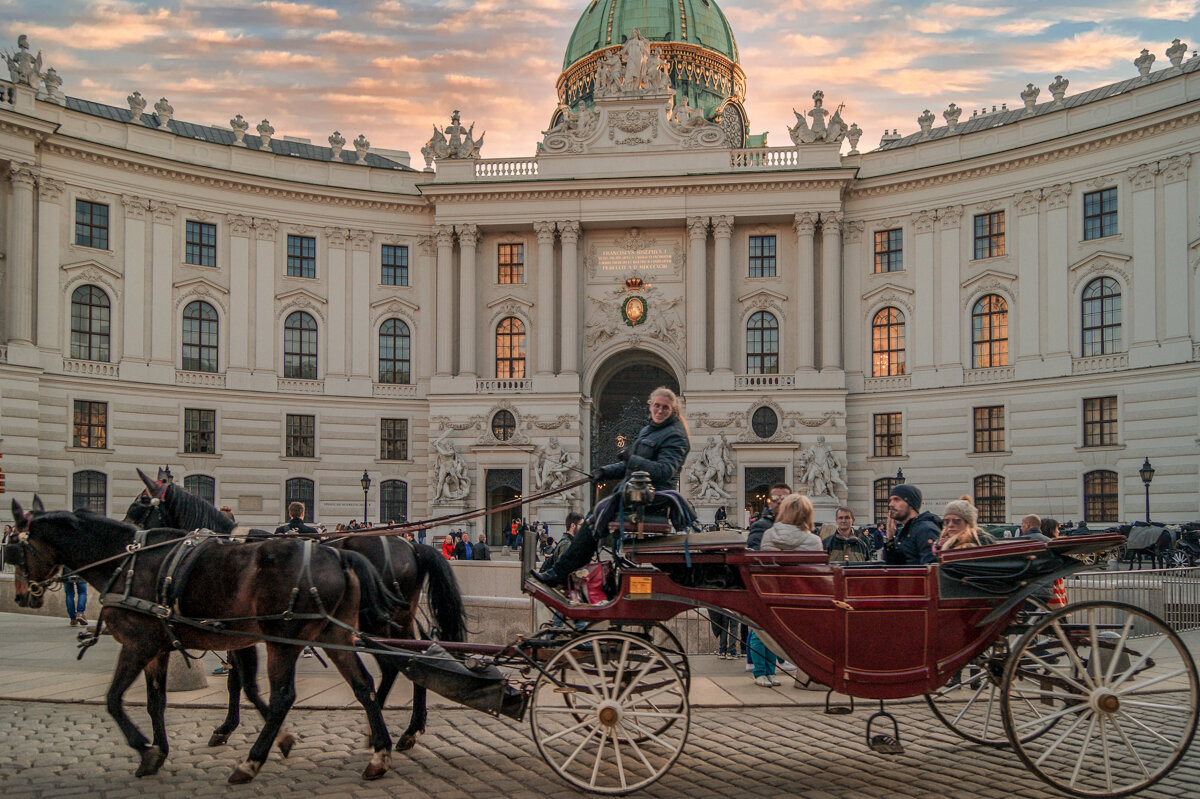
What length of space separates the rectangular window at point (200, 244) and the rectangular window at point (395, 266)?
7.33 m

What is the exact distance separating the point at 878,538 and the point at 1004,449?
15785 millimetres

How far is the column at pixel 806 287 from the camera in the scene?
42625mm

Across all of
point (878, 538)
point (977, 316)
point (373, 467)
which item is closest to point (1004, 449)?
point (977, 316)

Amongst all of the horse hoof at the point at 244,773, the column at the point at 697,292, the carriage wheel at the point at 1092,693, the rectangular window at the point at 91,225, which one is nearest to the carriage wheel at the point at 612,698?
the horse hoof at the point at 244,773

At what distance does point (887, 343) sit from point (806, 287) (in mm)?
4299

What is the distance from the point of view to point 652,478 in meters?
8.29

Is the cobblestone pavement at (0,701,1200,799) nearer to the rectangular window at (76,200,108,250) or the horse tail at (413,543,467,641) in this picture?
the horse tail at (413,543,467,641)

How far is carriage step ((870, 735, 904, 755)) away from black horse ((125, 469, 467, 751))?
3755 mm

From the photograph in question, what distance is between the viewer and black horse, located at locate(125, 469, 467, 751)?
8953mm

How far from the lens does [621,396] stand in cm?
4756

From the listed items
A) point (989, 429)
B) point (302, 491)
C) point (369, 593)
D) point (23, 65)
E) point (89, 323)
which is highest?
point (23, 65)

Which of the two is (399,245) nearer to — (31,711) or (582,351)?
(582,351)

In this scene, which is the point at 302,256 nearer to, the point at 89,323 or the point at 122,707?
the point at 89,323

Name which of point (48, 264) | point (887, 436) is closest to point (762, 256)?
point (887, 436)
